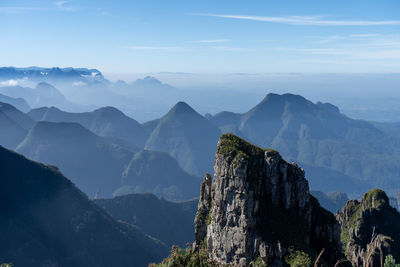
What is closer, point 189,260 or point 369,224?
point 189,260

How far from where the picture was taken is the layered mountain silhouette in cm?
14688

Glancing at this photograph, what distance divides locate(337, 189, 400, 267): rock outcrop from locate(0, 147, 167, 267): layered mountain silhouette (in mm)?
97913

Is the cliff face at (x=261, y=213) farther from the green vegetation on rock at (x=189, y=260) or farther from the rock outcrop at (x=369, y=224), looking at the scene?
the green vegetation on rock at (x=189, y=260)

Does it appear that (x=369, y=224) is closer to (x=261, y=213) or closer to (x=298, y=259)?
(x=261, y=213)

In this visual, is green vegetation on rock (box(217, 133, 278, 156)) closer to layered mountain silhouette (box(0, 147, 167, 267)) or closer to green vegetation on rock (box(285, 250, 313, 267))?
green vegetation on rock (box(285, 250, 313, 267))

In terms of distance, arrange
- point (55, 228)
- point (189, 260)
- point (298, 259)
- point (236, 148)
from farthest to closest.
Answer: point (55, 228) → point (236, 148) → point (298, 259) → point (189, 260)

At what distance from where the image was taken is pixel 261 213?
53.3 metres

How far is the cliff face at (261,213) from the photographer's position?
167 feet

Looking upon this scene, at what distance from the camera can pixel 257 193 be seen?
53531mm

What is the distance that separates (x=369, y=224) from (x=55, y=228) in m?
135

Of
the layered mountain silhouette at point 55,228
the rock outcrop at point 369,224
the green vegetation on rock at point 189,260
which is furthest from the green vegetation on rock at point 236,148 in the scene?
the layered mountain silhouette at point 55,228

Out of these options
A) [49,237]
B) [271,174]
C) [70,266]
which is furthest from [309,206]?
[49,237]

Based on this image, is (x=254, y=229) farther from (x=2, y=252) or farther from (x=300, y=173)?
(x=2, y=252)

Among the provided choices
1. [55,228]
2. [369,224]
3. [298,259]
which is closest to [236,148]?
[298,259]
